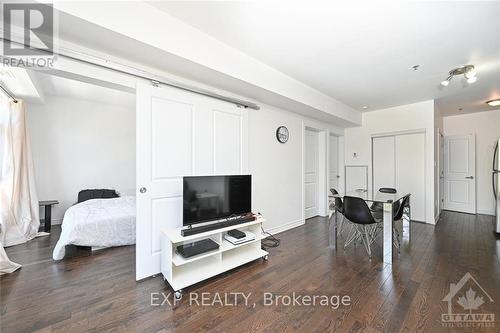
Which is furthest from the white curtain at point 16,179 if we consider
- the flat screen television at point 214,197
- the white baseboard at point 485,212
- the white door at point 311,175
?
the white baseboard at point 485,212

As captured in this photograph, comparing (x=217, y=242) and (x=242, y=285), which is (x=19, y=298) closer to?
(x=217, y=242)

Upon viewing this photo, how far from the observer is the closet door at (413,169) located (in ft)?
14.6

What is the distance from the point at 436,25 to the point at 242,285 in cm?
321

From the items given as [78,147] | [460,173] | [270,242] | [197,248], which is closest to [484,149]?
[460,173]

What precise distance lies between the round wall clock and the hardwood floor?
6.22 ft

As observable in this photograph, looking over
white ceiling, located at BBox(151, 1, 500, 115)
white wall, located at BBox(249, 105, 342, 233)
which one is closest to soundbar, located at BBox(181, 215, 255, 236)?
white wall, located at BBox(249, 105, 342, 233)

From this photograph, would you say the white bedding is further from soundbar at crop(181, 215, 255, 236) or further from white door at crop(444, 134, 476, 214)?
white door at crop(444, 134, 476, 214)

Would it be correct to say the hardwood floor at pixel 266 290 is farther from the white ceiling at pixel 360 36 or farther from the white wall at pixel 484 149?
the white wall at pixel 484 149

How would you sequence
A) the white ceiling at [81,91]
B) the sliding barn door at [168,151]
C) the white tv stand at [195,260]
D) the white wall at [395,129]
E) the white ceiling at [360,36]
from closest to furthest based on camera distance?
the white ceiling at [360,36] < the white tv stand at [195,260] < the sliding barn door at [168,151] < the white ceiling at [81,91] < the white wall at [395,129]

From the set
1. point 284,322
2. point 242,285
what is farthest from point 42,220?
point 284,322

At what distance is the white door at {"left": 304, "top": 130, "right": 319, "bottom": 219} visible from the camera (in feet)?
15.5

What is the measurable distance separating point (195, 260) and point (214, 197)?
0.71 meters

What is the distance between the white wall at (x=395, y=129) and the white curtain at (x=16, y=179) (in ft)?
22.0

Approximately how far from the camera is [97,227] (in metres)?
2.92
